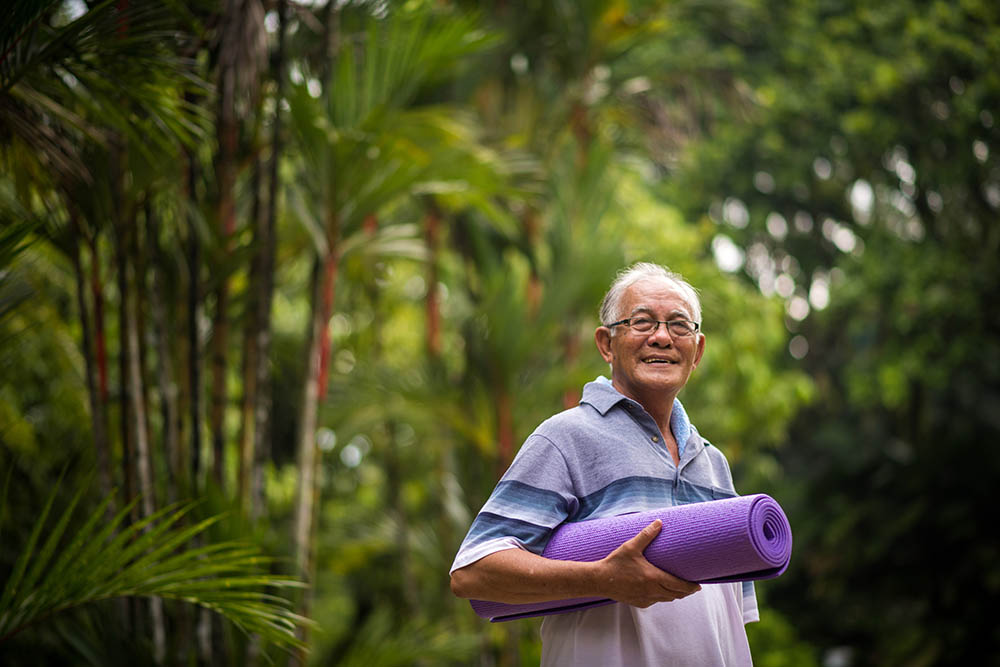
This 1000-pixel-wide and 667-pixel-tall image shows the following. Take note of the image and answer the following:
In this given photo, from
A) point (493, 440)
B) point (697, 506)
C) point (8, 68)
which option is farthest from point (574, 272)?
point (697, 506)

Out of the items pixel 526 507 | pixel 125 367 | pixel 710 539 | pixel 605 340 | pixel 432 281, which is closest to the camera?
pixel 710 539

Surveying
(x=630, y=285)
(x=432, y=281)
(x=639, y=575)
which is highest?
(x=432, y=281)

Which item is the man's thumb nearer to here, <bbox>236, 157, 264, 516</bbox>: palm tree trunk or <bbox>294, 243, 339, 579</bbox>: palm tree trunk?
<bbox>294, 243, 339, 579</bbox>: palm tree trunk

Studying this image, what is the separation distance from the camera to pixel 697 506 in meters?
1.35

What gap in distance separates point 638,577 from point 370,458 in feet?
24.3

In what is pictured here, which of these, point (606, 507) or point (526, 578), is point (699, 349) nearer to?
point (606, 507)

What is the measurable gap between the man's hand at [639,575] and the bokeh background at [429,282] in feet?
3.85

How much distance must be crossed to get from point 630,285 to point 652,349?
0.13 meters

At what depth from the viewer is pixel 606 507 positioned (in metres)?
1.54

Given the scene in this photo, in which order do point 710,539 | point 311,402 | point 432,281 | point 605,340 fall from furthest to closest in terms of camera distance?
point 432,281 < point 311,402 < point 605,340 < point 710,539

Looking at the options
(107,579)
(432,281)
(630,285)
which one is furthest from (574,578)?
(432,281)

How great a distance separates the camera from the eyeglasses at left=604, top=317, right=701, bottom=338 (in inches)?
64.6

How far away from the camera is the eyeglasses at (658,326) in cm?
164

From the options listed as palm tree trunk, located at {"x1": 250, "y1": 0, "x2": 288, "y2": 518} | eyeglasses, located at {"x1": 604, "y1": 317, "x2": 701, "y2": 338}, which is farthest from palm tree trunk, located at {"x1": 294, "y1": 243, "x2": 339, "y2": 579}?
eyeglasses, located at {"x1": 604, "y1": 317, "x2": 701, "y2": 338}
